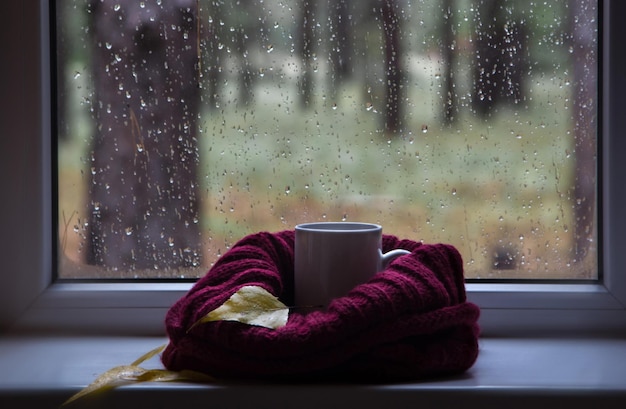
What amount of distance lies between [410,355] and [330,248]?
0.14m

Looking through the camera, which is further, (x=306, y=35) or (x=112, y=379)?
(x=306, y=35)

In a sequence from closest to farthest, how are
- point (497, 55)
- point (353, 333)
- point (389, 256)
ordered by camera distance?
1. point (353, 333)
2. point (389, 256)
3. point (497, 55)

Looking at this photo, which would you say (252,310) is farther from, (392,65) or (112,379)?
(392,65)

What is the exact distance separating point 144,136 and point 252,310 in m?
0.40

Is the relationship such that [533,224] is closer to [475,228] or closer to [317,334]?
[475,228]

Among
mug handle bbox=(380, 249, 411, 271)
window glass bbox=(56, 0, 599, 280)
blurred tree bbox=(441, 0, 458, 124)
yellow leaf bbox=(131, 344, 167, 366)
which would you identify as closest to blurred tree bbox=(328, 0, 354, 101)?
window glass bbox=(56, 0, 599, 280)

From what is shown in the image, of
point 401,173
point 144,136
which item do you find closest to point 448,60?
point 401,173

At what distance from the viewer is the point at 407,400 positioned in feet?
2.18

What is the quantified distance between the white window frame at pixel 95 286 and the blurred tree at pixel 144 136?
2.4 inches

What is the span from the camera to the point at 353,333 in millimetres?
650

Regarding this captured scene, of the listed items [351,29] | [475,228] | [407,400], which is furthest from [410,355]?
[351,29]

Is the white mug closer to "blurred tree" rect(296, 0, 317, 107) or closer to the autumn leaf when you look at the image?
the autumn leaf

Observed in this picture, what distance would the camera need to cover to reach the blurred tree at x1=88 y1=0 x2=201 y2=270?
0.96m

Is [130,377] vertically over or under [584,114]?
under
